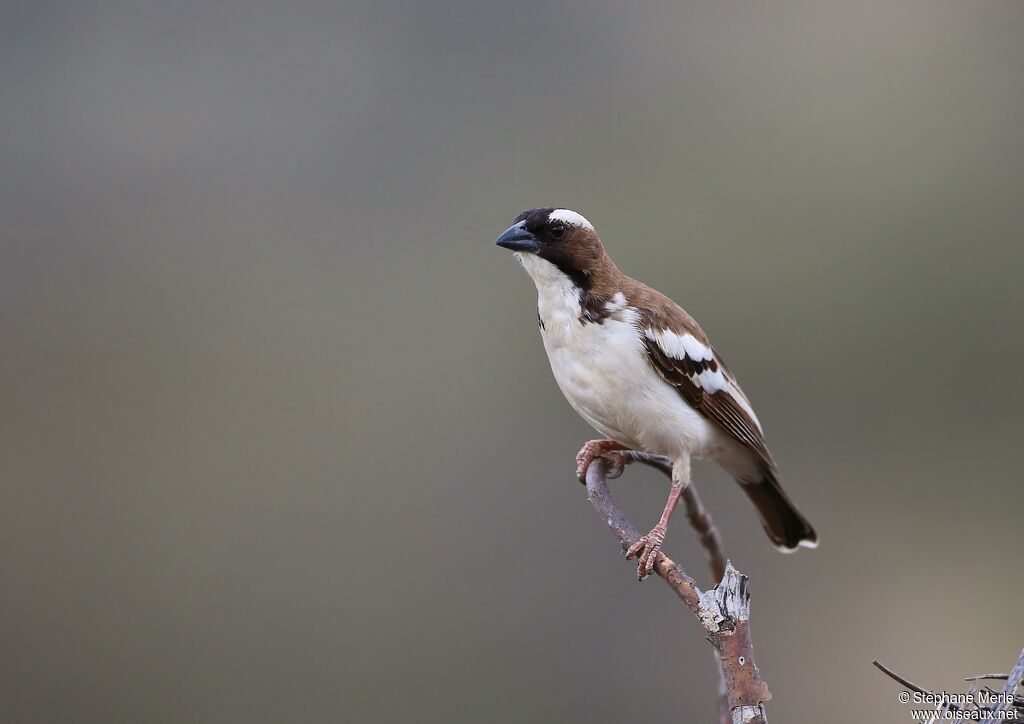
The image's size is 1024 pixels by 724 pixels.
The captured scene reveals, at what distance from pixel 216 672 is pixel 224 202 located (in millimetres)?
5780

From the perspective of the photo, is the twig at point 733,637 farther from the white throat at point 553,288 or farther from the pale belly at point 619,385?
the white throat at point 553,288

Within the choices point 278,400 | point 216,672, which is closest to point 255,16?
point 278,400

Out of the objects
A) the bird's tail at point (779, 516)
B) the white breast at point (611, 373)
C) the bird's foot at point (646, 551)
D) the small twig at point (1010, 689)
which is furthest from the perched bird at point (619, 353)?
the small twig at point (1010, 689)

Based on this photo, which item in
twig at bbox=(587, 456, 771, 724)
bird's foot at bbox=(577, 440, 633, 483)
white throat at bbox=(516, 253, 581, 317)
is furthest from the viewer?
bird's foot at bbox=(577, 440, 633, 483)

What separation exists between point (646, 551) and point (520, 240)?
137cm

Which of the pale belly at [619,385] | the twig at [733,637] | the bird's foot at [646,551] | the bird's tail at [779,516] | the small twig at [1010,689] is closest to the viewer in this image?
the small twig at [1010,689]

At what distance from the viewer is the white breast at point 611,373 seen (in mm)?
4406

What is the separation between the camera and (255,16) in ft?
47.3

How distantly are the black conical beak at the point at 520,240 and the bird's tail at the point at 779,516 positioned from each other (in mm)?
1488

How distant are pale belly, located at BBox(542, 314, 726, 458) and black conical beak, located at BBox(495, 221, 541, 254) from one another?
295 millimetres

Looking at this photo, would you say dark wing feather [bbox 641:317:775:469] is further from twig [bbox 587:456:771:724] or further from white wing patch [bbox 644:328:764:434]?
twig [bbox 587:456:771:724]

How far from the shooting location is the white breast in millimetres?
4406

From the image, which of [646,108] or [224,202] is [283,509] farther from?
[646,108]

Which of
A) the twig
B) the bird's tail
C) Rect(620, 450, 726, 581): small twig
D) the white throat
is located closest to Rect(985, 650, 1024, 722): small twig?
the twig
